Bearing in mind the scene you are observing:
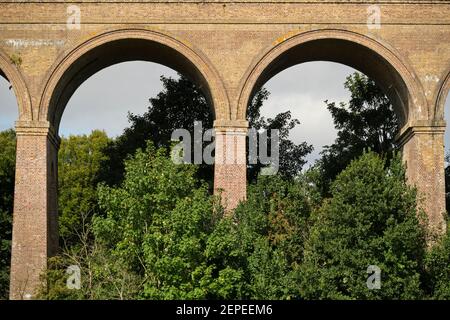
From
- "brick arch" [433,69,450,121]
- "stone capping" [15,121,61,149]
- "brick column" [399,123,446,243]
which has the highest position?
→ "brick arch" [433,69,450,121]

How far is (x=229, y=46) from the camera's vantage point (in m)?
22.9

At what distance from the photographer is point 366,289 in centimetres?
1980

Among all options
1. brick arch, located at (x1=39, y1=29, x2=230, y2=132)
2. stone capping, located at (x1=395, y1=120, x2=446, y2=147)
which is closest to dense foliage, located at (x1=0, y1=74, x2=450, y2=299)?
stone capping, located at (x1=395, y1=120, x2=446, y2=147)

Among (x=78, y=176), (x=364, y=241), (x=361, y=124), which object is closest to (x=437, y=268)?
(x=364, y=241)

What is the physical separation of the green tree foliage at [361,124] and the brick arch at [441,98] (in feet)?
39.9

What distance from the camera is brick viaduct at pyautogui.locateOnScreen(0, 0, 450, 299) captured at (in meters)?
22.5

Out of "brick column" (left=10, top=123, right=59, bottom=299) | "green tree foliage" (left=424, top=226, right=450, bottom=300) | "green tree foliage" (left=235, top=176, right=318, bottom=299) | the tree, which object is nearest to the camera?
"green tree foliage" (left=235, top=176, right=318, bottom=299)

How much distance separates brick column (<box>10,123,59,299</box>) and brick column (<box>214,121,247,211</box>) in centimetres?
499

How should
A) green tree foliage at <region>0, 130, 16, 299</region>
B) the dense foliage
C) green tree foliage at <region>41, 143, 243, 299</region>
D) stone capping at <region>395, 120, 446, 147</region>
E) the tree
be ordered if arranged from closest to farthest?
green tree foliage at <region>41, 143, 243, 299</region> < the dense foliage < stone capping at <region>395, 120, 446, 147</region> < green tree foliage at <region>0, 130, 16, 299</region> < the tree

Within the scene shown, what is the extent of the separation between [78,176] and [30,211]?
26.2m

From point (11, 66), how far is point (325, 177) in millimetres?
16643

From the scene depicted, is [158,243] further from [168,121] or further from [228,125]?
[168,121]

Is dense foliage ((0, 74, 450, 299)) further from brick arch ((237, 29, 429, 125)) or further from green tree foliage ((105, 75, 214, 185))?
green tree foliage ((105, 75, 214, 185))
